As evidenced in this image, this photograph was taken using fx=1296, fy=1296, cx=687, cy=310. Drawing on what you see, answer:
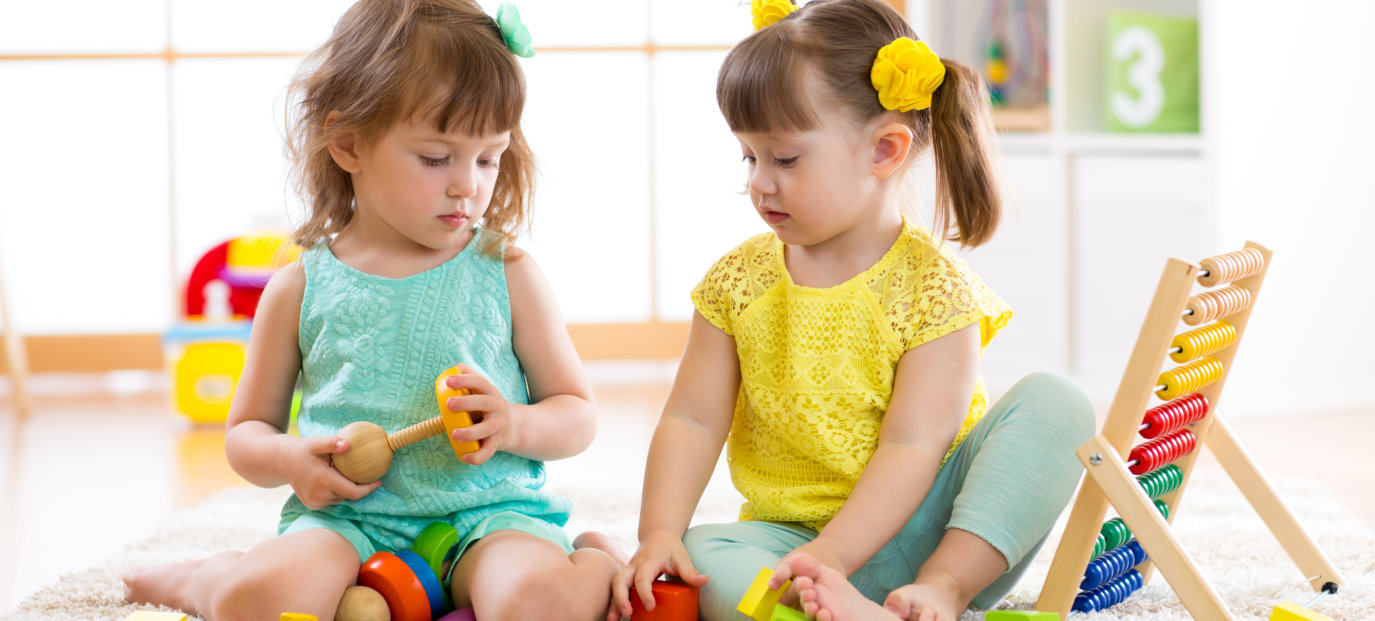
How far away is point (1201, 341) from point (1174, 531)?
457 mm

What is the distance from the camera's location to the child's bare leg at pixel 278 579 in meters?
1.06

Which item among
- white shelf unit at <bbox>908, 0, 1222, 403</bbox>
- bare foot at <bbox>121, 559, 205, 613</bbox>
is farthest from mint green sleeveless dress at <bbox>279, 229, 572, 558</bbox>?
white shelf unit at <bbox>908, 0, 1222, 403</bbox>

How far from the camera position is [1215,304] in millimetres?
1096

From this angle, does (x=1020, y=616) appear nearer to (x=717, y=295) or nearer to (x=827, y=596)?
(x=827, y=596)

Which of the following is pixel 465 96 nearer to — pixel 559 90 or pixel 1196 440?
pixel 1196 440

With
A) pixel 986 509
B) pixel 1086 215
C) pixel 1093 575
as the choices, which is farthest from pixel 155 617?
pixel 1086 215

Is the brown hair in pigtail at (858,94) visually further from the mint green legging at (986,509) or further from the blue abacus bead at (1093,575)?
the blue abacus bead at (1093,575)

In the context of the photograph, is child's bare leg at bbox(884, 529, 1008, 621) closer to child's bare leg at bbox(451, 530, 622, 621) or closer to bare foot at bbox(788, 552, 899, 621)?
bare foot at bbox(788, 552, 899, 621)

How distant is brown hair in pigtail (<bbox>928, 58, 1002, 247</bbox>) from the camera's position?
1.14m

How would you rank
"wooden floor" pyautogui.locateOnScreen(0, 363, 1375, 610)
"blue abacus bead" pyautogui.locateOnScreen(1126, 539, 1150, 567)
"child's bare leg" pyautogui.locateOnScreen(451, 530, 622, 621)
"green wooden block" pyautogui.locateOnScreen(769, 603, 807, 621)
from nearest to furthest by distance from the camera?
1. "green wooden block" pyautogui.locateOnScreen(769, 603, 807, 621)
2. "child's bare leg" pyautogui.locateOnScreen(451, 530, 622, 621)
3. "blue abacus bead" pyautogui.locateOnScreen(1126, 539, 1150, 567)
4. "wooden floor" pyautogui.locateOnScreen(0, 363, 1375, 610)

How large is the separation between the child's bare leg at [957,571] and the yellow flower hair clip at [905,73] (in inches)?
14.5

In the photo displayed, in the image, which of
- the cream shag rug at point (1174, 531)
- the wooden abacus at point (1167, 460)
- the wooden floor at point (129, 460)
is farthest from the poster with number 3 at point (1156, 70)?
the wooden abacus at point (1167, 460)

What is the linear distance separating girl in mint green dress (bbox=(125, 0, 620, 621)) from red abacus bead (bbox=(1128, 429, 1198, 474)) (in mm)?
460

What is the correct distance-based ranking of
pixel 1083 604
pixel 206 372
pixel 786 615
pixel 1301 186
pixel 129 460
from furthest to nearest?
pixel 206 372 → pixel 1301 186 → pixel 129 460 → pixel 1083 604 → pixel 786 615
